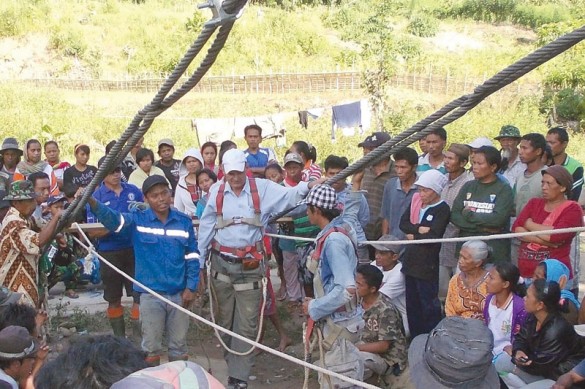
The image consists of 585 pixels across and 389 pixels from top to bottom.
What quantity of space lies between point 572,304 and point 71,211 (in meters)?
3.36

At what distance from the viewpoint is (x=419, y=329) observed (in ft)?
16.0

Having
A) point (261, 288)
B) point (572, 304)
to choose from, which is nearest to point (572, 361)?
point (572, 304)

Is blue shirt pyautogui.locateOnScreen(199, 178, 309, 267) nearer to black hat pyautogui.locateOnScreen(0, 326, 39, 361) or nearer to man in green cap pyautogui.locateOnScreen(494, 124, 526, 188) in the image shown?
black hat pyautogui.locateOnScreen(0, 326, 39, 361)

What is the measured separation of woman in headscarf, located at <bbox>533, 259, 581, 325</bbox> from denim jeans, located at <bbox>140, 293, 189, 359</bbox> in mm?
2520

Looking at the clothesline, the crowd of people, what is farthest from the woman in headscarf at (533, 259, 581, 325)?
the clothesline

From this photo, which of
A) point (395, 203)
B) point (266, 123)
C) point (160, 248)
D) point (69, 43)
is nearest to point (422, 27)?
point (69, 43)

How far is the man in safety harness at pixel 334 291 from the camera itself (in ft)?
12.7

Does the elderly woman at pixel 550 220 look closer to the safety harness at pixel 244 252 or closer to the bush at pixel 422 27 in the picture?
the safety harness at pixel 244 252

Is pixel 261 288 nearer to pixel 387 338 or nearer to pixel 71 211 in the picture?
pixel 387 338

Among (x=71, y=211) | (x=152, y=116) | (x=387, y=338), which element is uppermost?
(x=152, y=116)

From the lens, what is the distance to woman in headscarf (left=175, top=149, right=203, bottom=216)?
6.52 meters

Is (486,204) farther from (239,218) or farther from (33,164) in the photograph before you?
(33,164)

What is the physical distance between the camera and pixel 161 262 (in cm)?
457

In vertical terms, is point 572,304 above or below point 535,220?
below
